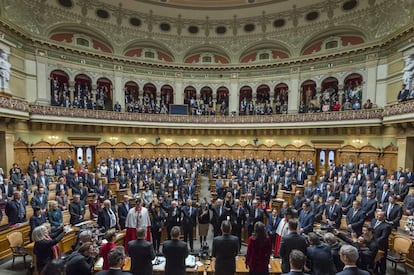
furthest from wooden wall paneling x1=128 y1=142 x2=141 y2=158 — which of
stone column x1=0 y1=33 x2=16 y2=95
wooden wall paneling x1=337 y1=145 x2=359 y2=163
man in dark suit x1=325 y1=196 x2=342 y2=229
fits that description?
man in dark suit x1=325 y1=196 x2=342 y2=229

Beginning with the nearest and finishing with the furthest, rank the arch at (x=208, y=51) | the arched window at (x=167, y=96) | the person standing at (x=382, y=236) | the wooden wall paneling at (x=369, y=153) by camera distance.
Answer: the person standing at (x=382, y=236) < the wooden wall paneling at (x=369, y=153) < the arch at (x=208, y=51) < the arched window at (x=167, y=96)

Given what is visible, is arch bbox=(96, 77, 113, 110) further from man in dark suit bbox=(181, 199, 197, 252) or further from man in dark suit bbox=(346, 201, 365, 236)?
man in dark suit bbox=(346, 201, 365, 236)

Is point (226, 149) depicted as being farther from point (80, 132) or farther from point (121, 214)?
point (121, 214)

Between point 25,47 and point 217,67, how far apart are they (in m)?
14.7

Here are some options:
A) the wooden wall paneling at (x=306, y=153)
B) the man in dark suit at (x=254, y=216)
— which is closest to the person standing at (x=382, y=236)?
the man in dark suit at (x=254, y=216)

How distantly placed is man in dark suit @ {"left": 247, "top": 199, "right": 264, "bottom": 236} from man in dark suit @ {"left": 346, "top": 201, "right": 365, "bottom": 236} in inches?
87.3

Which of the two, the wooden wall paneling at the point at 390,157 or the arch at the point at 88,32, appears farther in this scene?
the arch at the point at 88,32

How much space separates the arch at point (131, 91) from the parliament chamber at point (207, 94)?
12cm

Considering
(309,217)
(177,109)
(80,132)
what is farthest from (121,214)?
(177,109)

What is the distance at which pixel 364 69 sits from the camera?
1692cm

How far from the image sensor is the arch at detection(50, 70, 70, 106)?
1744cm

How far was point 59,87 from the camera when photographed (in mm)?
18344

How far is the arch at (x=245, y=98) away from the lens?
860 inches

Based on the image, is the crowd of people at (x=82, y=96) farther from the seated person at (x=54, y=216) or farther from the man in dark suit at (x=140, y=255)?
the man in dark suit at (x=140, y=255)
